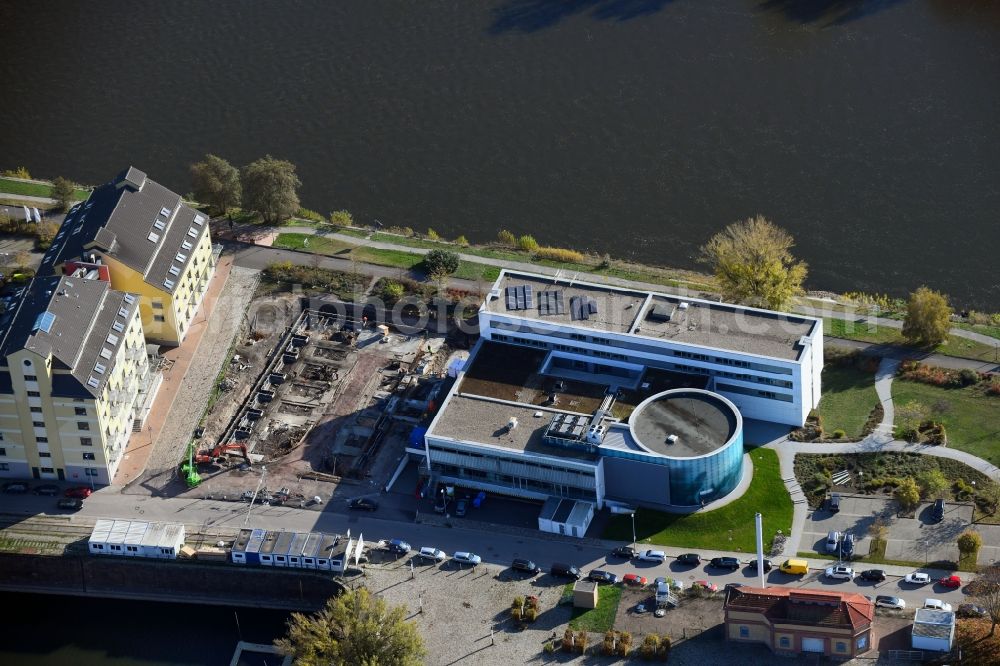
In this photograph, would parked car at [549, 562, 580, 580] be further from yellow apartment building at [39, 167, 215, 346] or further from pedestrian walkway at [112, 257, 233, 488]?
yellow apartment building at [39, 167, 215, 346]

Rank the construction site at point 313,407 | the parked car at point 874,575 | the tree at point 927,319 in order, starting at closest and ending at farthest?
the parked car at point 874,575 < the construction site at point 313,407 < the tree at point 927,319

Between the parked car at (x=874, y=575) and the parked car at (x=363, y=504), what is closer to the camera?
the parked car at (x=874, y=575)

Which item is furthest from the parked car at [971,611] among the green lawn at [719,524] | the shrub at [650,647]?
the shrub at [650,647]

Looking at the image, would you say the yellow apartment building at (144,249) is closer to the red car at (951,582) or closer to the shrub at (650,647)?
the shrub at (650,647)

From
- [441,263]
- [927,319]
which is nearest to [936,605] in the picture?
[927,319]

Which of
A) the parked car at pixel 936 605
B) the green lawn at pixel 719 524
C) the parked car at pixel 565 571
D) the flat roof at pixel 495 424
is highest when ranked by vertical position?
the flat roof at pixel 495 424

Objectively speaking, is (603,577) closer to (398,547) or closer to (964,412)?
(398,547)

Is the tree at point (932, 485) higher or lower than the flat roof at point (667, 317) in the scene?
lower
